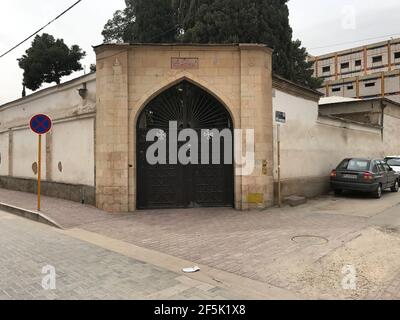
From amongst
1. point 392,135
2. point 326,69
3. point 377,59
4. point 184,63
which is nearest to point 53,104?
point 184,63

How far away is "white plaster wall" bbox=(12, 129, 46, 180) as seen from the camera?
564 inches

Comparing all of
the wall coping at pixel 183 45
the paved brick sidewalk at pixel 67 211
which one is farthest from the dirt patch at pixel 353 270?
the wall coping at pixel 183 45

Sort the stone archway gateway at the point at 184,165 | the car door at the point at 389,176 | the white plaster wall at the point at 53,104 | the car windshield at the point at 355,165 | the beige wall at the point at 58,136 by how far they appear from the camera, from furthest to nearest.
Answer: the car door at the point at 389,176, the car windshield at the point at 355,165, the white plaster wall at the point at 53,104, the beige wall at the point at 58,136, the stone archway gateway at the point at 184,165

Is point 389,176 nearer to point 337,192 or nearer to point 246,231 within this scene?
point 337,192

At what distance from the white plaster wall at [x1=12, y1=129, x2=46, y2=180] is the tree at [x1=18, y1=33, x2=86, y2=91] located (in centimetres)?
1439

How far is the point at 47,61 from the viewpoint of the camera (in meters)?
28.0

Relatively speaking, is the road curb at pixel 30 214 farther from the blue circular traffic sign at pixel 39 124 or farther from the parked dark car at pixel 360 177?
the parked dark car at pixel 360 177

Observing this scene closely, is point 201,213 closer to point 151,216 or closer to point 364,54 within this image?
point 151,216

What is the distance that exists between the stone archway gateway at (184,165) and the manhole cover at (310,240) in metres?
3.78

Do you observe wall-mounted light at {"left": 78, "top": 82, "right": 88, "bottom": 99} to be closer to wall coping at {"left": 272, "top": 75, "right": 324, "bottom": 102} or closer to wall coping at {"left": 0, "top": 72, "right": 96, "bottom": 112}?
wall coping at {"left": 0, "top": 72, "right": 96, "bottom": 112}

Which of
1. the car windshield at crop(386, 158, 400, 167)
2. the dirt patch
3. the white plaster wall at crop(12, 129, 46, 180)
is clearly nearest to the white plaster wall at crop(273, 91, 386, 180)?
the car windshield at crop(386, 158, 400, 167)

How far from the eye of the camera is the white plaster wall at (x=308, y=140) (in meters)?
11.4

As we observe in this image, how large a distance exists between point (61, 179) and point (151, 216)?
4.92 m

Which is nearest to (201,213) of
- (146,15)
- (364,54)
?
(146,15)
